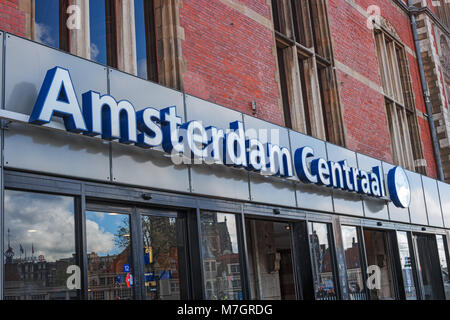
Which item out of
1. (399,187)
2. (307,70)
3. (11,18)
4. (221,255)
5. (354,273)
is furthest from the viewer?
(399,187)

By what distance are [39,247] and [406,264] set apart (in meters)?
10.9

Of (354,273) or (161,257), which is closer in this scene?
(161,257)

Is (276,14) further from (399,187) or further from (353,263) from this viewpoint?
(353,263)

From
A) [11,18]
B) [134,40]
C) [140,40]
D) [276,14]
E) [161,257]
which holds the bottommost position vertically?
[161,257]

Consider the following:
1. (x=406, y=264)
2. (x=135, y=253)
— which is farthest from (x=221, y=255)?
(x=406, y=264)

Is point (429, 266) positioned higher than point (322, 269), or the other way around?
point (322, 269)

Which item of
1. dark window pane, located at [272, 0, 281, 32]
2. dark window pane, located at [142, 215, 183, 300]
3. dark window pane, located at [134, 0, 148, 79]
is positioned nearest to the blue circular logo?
dark window pane, located at [272, 0, 281, 32]

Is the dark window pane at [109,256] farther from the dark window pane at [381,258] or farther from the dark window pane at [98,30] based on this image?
the dark window pane at [381,258]

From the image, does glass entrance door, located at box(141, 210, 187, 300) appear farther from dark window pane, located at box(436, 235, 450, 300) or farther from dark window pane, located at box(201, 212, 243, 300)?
dark window pane, located at box(436, 235, 450, 300)

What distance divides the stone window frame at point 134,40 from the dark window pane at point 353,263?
5.75 m

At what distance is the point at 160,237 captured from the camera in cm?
798

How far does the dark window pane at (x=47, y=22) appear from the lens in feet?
24.3

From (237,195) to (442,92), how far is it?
46.3 ft
